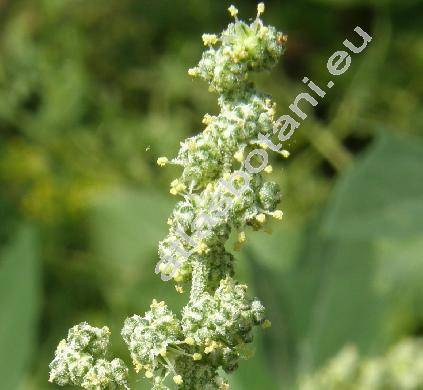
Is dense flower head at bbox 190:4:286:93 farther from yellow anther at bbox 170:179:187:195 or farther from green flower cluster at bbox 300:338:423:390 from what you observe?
green flower cluster at bbox 300:338:423:390

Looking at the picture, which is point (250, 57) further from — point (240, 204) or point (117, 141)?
point (117, 141)

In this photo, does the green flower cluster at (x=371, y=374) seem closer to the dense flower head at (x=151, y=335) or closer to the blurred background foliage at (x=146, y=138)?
the blurred background foliage at (x=146, y=138)

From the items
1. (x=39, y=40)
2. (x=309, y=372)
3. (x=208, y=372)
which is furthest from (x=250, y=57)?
(x=39, y=40)

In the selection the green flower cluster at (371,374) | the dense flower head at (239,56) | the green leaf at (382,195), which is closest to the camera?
the dense flower head at (239,56)

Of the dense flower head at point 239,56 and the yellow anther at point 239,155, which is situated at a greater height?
the dense flower head at point 239,56

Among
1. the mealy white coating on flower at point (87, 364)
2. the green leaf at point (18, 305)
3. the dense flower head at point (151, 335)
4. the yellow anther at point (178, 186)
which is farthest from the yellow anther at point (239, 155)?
the green leaf at point (18, 305)

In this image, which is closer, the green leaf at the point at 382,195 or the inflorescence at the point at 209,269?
the inflorescence at the point at 209,269
